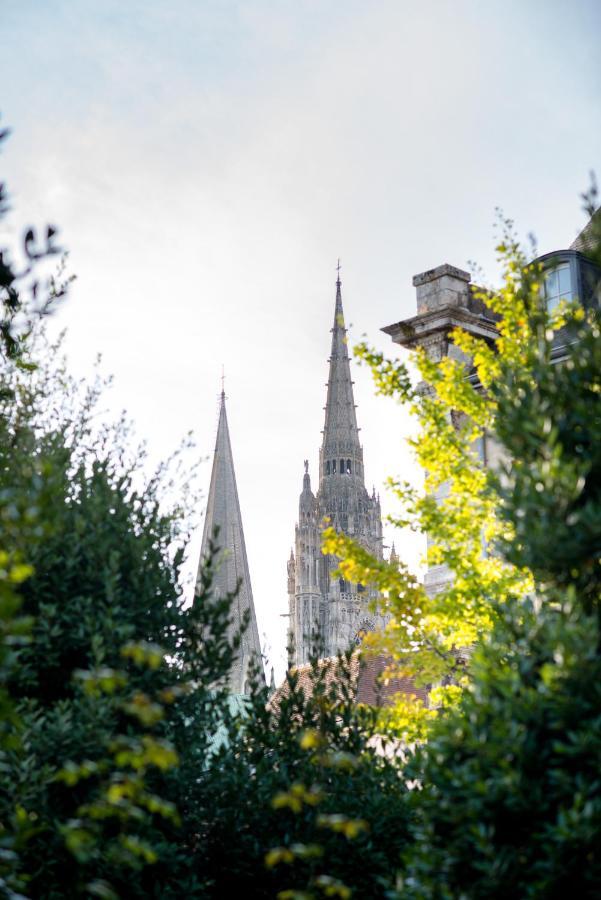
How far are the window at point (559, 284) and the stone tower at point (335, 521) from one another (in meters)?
72.2

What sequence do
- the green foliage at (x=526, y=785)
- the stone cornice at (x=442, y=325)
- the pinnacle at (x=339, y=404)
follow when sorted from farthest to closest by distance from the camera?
the pinnacle at (x=339, y=404)
the stone cornice at (x=442, y=325)
the green foliage at (x=526, y=785)

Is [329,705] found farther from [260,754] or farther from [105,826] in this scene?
[105,826]

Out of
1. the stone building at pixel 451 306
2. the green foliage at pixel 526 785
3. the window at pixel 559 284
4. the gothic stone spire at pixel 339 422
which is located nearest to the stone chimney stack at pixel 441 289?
the stone building at pixel 451 306

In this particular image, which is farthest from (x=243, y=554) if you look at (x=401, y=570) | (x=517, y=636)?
(x=517, y=636)

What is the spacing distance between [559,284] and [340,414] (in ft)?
290

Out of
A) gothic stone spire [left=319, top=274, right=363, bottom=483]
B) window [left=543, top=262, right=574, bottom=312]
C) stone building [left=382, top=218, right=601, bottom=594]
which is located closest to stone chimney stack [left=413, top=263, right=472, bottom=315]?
stone building [left=382, top=218, right=601, bottom=594]

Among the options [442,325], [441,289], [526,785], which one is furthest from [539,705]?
[441,289]

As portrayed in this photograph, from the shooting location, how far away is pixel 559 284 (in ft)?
77.3

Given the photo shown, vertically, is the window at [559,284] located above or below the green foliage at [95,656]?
above

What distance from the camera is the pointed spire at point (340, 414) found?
11025cm

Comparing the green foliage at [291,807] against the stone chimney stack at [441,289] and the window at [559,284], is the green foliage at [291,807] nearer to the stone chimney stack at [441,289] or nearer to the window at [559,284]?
the window at [559,284]

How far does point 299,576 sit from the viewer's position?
335ft

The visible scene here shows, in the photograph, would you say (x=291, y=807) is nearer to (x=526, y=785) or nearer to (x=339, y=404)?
(x=526, y=785)

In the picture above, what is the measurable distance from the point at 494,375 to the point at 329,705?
16.2ft
